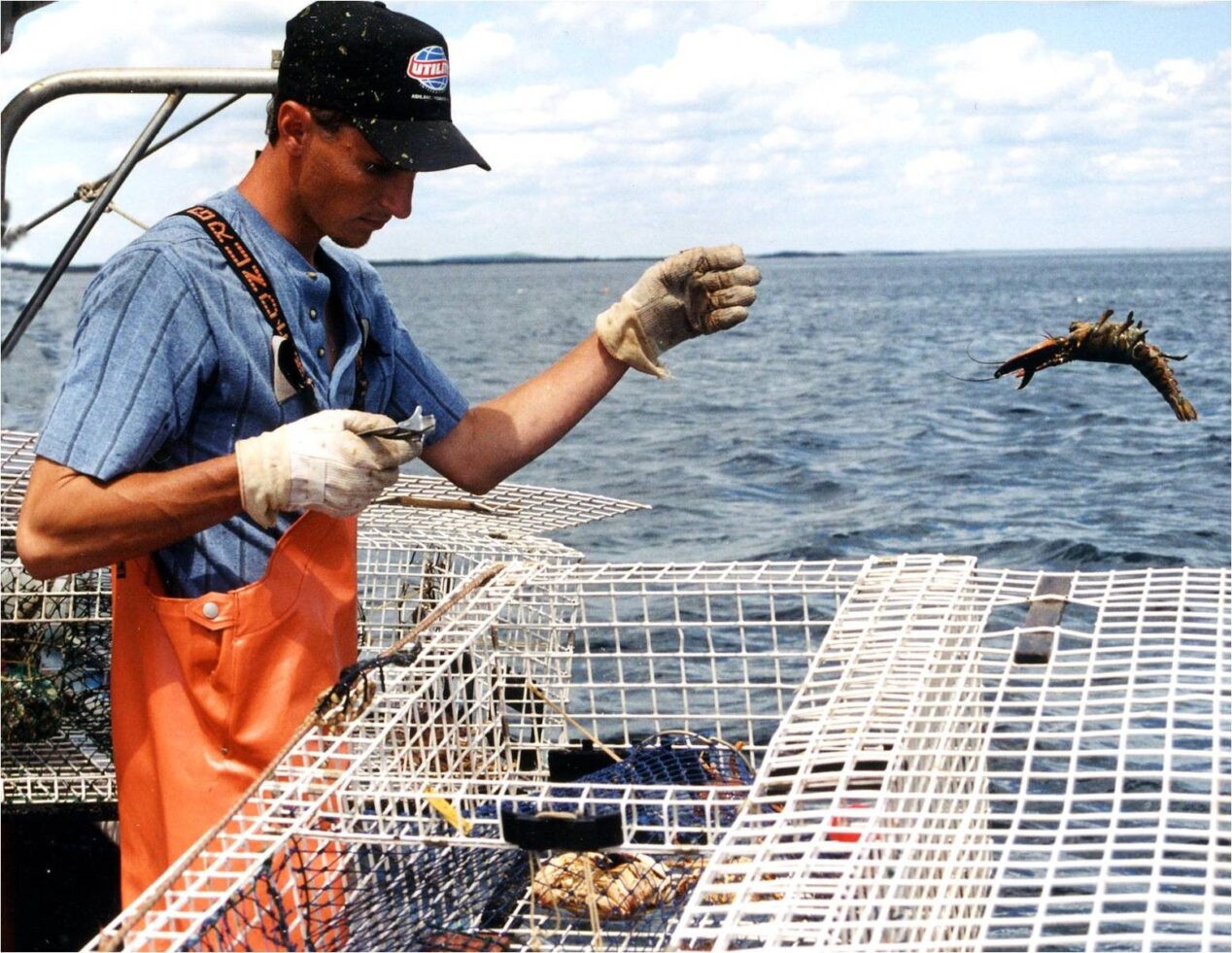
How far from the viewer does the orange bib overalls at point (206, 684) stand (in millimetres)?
2680

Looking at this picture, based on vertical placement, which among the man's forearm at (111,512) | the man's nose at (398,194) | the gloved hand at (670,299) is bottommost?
the man's forearm at (111,512)

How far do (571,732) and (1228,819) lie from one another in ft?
18.0

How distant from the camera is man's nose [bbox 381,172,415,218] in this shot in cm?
287

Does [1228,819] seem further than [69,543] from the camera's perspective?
No

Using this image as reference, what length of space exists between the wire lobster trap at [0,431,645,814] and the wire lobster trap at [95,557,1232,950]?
73 centimetres

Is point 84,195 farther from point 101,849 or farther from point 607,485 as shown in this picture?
point 607,485

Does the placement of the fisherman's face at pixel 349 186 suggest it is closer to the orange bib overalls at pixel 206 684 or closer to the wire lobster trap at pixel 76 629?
the orange bib overalls at pixel 206 684

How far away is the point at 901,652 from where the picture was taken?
3.11 m

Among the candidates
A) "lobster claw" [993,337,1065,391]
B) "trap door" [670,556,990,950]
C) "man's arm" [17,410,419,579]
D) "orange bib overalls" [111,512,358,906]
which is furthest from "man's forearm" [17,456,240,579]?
"lobster claw" [993,337,1065,391]

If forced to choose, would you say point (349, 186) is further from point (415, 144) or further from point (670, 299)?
point (670, 299)

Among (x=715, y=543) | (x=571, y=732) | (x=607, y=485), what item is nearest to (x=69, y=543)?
(x=571, y=732)

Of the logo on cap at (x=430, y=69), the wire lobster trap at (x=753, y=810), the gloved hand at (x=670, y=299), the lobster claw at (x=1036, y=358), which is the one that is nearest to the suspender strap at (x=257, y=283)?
the logo on cap at (x=430, y=69)

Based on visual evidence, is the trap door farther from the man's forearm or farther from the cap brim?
the cap brim

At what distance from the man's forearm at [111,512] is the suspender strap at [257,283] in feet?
0.84
